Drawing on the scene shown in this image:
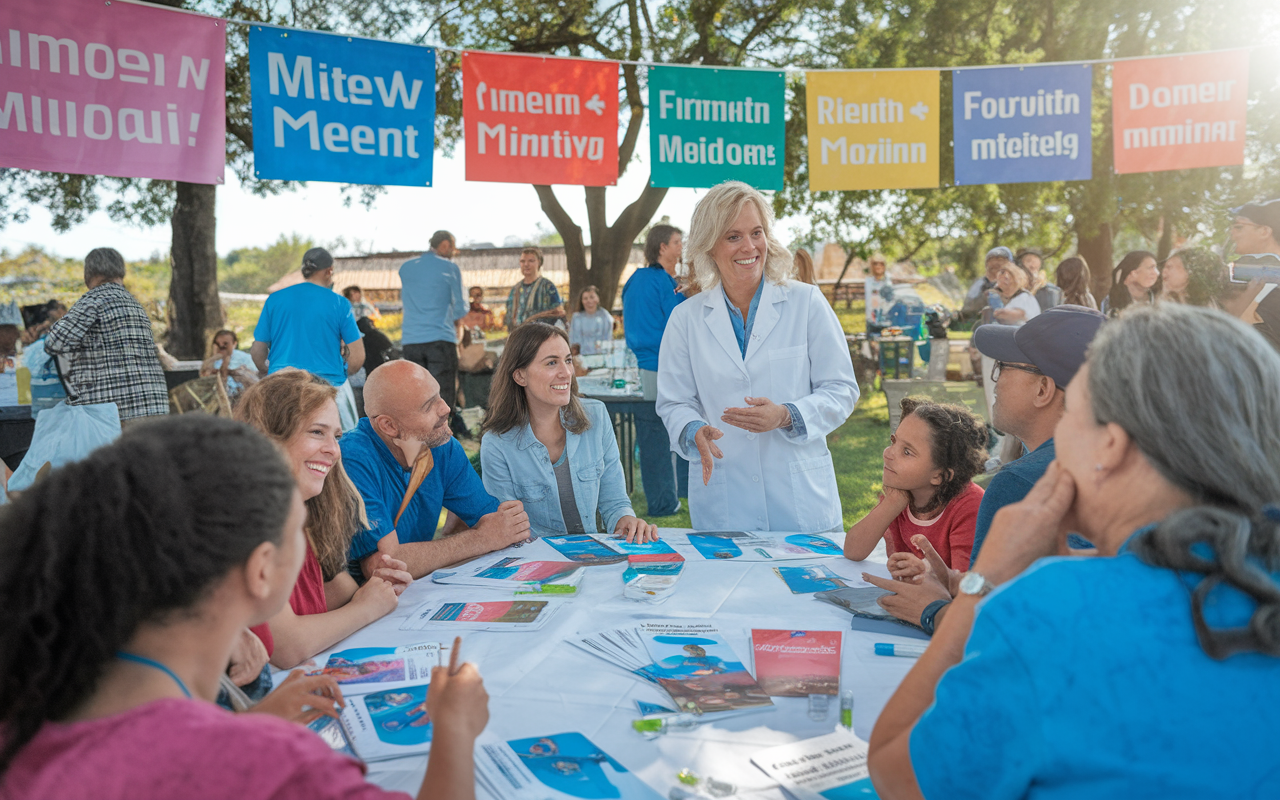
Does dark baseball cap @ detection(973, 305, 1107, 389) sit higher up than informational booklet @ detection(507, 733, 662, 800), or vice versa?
dark baseball cap @ detection(973, 305, 1107, 389)

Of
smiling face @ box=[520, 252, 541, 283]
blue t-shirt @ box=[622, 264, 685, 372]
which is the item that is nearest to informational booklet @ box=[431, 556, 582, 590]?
blue t-shirt @ box=[622, 264, 685, 372]

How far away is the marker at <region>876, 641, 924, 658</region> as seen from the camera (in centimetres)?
189

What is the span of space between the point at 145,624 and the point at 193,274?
471 inches

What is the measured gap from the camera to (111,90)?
4.42m

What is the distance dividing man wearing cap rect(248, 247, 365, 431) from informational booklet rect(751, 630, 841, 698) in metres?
5.31

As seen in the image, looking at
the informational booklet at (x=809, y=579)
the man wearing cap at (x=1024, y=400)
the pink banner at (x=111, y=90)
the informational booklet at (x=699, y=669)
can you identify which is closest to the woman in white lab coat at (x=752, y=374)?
the informational booklet at (x=809, y=579)

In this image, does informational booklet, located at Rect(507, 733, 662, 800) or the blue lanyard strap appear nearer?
the blue lanyard strap

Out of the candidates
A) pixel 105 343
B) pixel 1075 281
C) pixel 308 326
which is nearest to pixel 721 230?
pixel 308 326

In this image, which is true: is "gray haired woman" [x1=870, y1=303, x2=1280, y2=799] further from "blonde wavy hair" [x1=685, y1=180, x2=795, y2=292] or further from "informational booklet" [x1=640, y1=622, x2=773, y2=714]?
"blonde wavy hair" [x1=685, y1=180, x2=795, y2=292]

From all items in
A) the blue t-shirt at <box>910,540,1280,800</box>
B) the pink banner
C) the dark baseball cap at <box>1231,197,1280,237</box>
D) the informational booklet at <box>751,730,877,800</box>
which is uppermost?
the pink banner

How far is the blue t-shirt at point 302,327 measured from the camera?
660 cm

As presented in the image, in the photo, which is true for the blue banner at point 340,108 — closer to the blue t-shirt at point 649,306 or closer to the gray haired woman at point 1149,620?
the blue t-shirt at point 649,306

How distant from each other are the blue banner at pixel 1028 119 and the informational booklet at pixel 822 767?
6.03m

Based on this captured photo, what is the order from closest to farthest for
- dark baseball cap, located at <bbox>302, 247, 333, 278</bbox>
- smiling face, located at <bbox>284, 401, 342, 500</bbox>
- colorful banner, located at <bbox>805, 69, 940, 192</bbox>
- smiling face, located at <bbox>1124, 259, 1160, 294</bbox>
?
smiling face, located at <bbox>284, 401, 342, 500</bbox> → colorful banner, located at <bbox>805, 69, 940, 192</bbox> → dark baseball cap, located at <bbox>302, 247, 333, 278</bbox> → smiling face, located at <bbox>1124, 259, 1160, 294</bbox>
